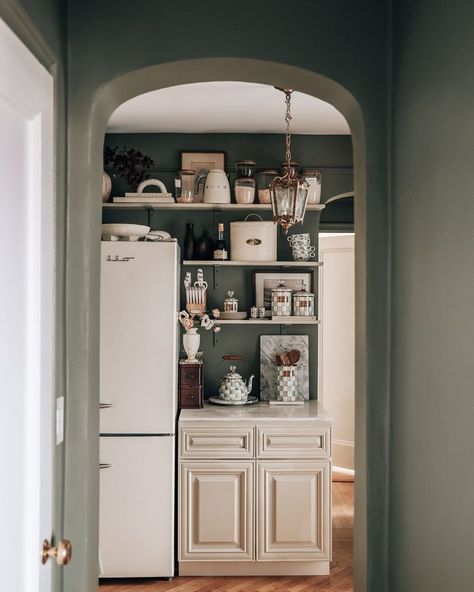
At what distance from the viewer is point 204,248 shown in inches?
172

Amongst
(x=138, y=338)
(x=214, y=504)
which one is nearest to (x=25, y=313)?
(x=138, y=338)

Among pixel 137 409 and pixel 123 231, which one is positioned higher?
pixel 123 231

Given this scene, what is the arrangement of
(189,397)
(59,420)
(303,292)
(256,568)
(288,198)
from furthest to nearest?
(303,292)
(189,397)
(256,568)
(288,198)
(59,420)

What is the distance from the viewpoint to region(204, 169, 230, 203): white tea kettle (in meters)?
4.26

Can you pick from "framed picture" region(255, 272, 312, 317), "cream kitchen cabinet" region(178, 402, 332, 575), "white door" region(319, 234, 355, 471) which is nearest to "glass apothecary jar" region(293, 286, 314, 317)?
"framed picture" region(255, 272, 312, 317)

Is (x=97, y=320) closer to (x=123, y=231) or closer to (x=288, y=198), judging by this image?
(x=288, y=198)

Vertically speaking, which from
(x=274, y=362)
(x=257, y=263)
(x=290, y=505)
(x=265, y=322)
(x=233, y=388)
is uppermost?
(x=257, y=263)

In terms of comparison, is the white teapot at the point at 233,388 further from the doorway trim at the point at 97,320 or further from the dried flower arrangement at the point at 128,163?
the doorway trim at the point at 97,320

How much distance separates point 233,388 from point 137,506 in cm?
92

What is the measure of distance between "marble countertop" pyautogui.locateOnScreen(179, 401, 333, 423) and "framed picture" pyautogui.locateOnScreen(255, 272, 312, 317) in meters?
0.68

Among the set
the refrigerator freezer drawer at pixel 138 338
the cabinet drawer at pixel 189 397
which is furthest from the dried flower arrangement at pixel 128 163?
the cabinet drawer at pixel 189 397

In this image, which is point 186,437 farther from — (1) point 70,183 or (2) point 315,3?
(2) point 315,3

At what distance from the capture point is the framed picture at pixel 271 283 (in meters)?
4.47

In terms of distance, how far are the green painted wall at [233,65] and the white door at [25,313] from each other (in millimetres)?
244
